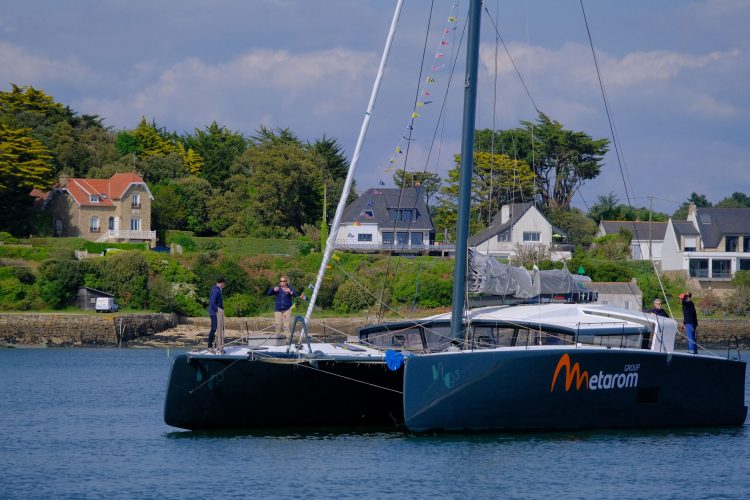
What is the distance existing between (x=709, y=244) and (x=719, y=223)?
2446 millimetres

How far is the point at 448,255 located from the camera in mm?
76500

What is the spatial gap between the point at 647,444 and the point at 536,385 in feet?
8.37

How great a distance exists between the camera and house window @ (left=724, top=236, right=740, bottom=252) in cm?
7994

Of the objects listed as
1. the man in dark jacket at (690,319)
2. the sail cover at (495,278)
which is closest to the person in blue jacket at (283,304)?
the sail cover at (495,278)

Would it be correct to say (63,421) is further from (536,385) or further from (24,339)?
(24,339)

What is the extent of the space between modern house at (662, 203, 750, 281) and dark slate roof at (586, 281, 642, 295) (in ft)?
51.2

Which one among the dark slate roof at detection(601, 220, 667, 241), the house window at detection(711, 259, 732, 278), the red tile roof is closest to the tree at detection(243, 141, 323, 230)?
the red tile roof

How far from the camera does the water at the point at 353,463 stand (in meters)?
16.0

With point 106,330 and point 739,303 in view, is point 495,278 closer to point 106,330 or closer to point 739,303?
point 106,330

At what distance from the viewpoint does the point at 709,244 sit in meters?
79.8

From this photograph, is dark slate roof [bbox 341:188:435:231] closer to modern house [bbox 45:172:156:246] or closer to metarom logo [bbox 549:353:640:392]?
modern house [bbox 45:172:156:246]

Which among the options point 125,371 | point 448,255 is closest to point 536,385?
point 125,371

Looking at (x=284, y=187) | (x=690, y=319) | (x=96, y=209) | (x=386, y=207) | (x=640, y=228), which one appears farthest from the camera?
(x=640, y=228)

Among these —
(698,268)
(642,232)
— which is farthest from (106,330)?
(642,232)
